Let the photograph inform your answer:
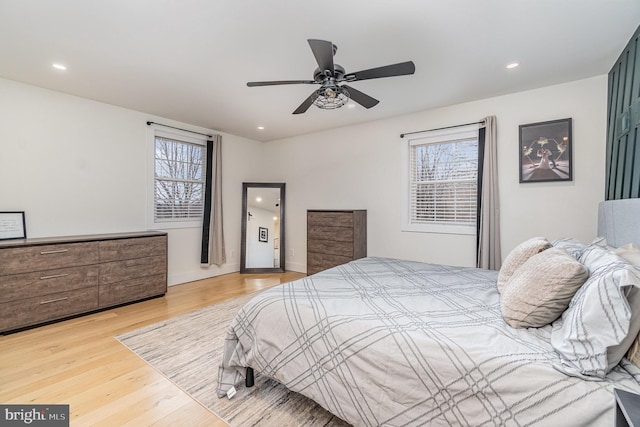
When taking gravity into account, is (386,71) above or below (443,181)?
above

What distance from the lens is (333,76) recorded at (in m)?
2.11

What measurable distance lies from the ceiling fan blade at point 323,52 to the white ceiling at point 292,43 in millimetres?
310

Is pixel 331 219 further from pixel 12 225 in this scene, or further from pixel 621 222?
pixel 12 225

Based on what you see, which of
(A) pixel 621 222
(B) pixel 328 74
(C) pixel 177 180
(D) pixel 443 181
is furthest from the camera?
(C) pixel 177 180

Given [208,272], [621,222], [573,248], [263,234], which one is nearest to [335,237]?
[263,234]

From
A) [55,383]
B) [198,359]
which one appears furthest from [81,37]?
[198,359]

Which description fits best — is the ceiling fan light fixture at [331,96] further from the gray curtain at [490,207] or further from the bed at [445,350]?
the gray curtain at [490,207]

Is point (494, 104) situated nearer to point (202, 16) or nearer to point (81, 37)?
point (202, 16)

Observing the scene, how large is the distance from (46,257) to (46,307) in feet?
1.70

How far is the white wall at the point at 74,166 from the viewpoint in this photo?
302cm

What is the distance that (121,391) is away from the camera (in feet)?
6.00

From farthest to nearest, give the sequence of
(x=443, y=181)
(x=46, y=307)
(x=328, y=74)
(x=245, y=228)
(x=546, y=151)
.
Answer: (x=245, y=228) < (x=443, y=181) < (x=546, y=151) < (x=46, y=307) < (x=328, y=74)

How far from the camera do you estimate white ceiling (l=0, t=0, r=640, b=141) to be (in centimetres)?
187

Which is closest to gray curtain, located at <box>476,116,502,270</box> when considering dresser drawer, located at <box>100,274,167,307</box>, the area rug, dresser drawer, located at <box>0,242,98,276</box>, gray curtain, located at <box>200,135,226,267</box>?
the area rug
